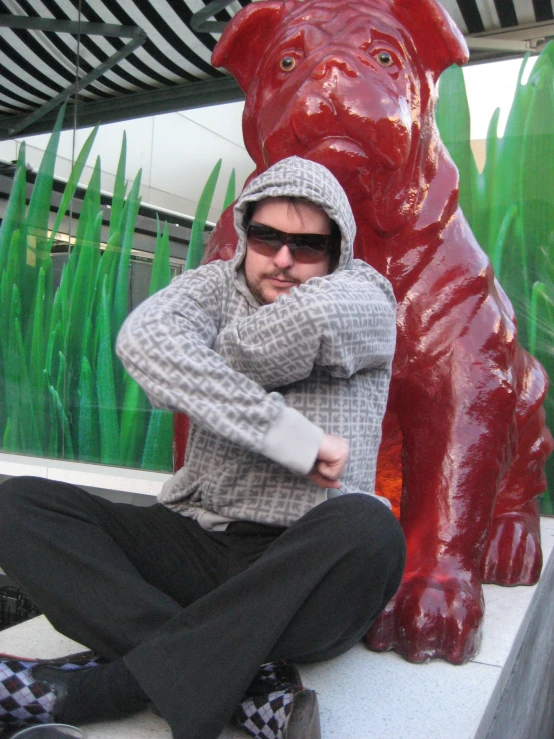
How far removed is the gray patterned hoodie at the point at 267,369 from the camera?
3.38 feet

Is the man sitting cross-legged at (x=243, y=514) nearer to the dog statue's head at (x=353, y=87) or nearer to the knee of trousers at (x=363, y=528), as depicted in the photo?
the knee of trousers at (x=363, y=528)

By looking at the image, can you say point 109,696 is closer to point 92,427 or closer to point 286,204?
point 286,204

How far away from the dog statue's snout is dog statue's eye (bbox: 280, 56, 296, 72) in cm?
Answer: 10

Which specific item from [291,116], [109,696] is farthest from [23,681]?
[291,116]

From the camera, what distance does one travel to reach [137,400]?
387 centimetres

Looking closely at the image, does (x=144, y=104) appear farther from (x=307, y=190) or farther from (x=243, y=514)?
(x=243, y=514)

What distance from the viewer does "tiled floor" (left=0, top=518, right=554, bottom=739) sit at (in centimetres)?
108

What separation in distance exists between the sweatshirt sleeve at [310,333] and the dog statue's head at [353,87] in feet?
1.03

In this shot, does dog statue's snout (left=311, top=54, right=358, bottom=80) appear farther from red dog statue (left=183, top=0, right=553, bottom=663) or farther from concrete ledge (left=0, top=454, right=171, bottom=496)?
concrete ledge (left=0, top=454, right=171, bottom=496)

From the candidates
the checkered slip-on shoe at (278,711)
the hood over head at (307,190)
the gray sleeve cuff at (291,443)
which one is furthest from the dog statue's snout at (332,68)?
the checkered slip-on shoe at (278,711)

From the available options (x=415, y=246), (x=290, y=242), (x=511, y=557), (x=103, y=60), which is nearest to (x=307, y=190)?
(x=290, y=242)

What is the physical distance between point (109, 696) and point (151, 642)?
4.5 inches

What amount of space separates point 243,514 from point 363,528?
22cm

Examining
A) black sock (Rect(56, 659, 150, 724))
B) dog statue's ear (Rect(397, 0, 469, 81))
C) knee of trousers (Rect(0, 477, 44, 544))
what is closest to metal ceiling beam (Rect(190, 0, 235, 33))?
dog statue's ear (Rect(397, 0, 469, 81))
